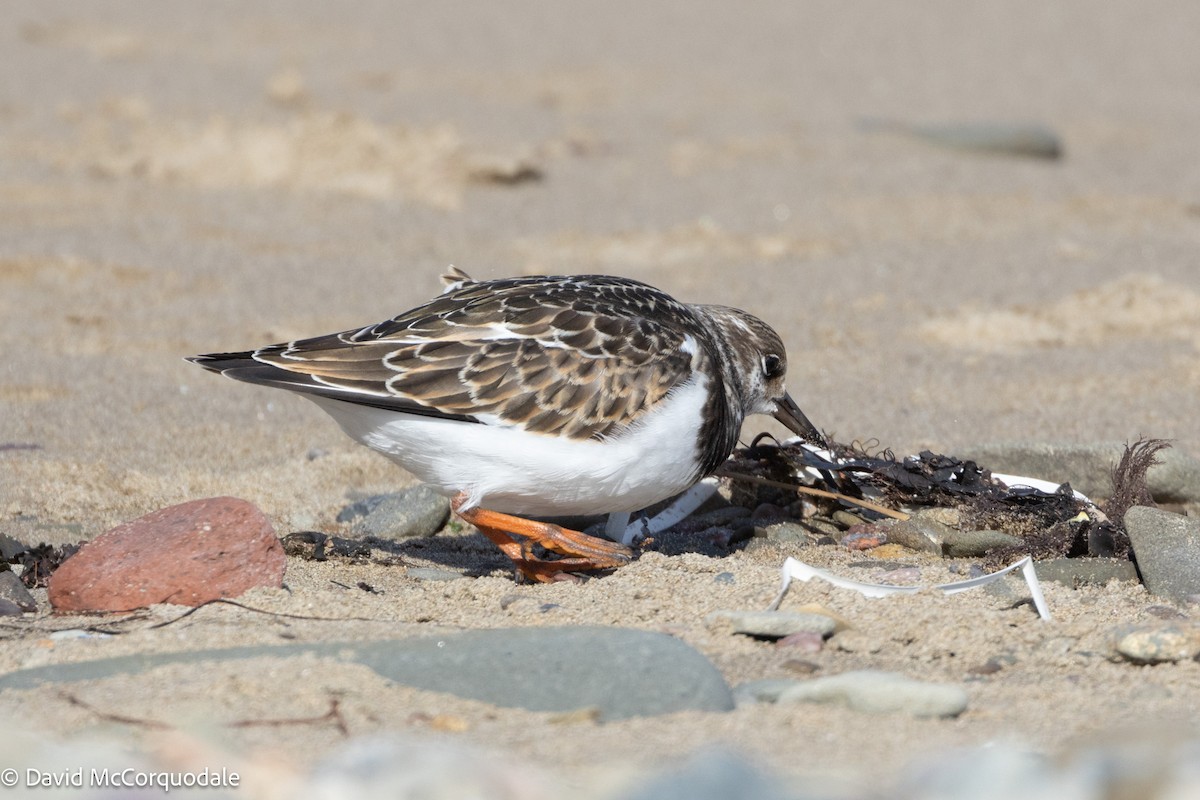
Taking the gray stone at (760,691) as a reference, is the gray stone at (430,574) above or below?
below

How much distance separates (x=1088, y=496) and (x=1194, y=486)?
0.32 m

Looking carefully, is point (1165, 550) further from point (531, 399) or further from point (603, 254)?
point (603, 254)

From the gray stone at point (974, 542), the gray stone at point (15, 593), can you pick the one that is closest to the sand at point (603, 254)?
the gray stone at point (974, 542)

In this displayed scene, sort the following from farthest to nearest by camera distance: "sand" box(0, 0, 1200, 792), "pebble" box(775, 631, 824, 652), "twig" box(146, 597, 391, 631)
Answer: "twig" box(146, 597, 391, 631)
"pebble" box(775, 631, 824, 652)
"sand" box(0, 0, 1200, 792)

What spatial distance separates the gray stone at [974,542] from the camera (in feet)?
14.1

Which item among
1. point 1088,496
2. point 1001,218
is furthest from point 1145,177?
point 1088,496

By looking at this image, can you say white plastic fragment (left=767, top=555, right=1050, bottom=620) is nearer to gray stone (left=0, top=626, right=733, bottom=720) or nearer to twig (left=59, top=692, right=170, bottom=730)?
gray stone (left=0, top=626, right=733, bottom=720)

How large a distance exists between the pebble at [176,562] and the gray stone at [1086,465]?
2.42m

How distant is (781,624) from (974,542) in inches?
44.4

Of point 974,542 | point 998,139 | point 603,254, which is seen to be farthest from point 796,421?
point 998,139

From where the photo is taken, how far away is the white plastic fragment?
3.69m

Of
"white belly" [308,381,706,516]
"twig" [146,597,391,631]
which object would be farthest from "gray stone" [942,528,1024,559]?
"twig" [146,597,391,631]

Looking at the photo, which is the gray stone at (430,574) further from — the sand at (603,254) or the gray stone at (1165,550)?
the gray stone at (1165,550)

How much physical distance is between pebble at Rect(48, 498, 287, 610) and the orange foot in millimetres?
574
